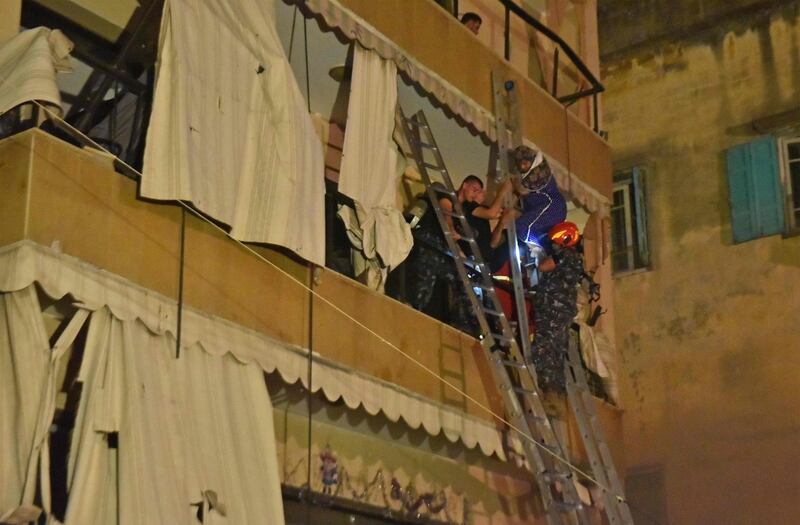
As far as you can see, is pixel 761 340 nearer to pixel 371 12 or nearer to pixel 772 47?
pixel 772 47

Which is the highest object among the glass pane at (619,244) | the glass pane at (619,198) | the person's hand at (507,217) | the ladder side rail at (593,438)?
the glass pane at (619,198)

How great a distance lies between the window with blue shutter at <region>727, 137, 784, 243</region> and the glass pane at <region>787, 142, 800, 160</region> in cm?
15

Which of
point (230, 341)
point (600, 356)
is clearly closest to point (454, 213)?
point (600, 356)

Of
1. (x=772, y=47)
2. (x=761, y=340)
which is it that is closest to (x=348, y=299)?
(x=761, y=340)

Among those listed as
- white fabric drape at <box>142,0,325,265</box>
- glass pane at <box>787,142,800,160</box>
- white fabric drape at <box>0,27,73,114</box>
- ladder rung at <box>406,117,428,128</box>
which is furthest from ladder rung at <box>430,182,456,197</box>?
glass pane at <box>787,142,800,160</box>

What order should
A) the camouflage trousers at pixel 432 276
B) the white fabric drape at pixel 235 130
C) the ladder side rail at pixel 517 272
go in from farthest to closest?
the camouflage trousers at pixel 432 276, the ladder side rail at pixel 517 272, the white fabric drape at pixel 235 130

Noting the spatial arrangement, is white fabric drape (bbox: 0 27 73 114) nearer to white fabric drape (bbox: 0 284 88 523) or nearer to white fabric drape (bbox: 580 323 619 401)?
white fabric drape (bbox: 0 284 88 523)

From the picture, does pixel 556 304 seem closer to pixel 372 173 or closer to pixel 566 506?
pixel 566 506

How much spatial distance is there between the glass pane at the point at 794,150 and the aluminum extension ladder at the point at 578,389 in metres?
4.43

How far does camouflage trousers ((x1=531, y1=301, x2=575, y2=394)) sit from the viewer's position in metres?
10.6

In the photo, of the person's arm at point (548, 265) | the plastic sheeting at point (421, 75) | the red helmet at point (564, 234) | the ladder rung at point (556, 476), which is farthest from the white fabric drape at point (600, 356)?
the ladder rung at point (556, 476)

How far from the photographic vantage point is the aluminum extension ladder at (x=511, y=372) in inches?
377

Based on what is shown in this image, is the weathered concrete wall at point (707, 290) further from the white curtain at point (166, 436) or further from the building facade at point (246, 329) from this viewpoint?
the white curtain at point (166, 436)

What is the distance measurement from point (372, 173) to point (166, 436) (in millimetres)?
2866
